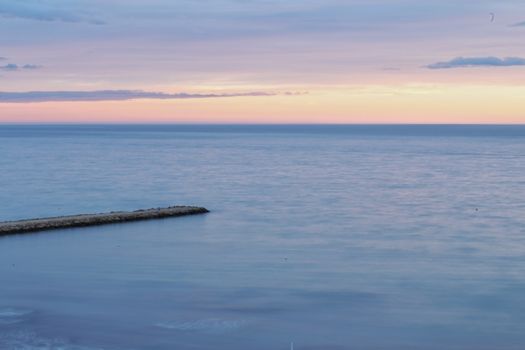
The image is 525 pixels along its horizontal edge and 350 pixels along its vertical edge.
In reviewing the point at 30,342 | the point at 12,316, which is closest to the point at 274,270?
the point at 12,316

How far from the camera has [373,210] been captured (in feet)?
177

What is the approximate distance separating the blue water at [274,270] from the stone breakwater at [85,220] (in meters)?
1.05

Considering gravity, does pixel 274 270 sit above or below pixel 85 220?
below

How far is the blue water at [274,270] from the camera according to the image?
24.7m

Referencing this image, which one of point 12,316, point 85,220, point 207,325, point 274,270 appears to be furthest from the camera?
point 85,220

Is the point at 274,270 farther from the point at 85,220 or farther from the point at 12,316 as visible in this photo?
the point at 85,220

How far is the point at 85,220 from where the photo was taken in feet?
151

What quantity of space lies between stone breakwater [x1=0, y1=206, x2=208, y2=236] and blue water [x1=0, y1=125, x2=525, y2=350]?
3.45 ft

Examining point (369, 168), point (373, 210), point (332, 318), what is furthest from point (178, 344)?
point (369, 168)

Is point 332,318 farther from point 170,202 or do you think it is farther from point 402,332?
point 170,202

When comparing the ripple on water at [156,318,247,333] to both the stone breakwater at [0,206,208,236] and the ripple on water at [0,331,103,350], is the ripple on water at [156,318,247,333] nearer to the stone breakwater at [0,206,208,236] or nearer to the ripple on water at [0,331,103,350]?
the ripple on water at [0,331,103,350]

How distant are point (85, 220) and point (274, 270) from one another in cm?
1573

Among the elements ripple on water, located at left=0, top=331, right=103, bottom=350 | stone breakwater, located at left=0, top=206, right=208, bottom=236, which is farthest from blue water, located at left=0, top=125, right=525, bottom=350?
stone breakwater, located at left=0, top=206, right=208, bottom=236

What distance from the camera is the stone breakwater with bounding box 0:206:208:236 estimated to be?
43125mm
